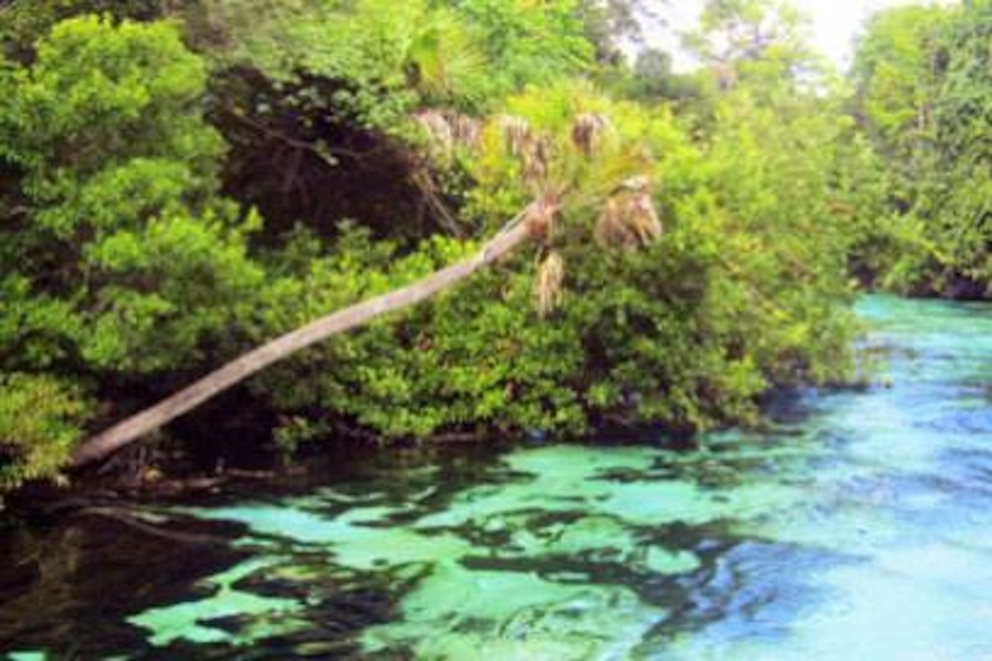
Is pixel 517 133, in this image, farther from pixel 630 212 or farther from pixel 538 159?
pixel 630 212

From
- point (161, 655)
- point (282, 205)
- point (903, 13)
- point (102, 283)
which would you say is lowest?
point (161, 655)

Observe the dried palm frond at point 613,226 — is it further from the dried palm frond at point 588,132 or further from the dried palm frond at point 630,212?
the dried palm frond at point 588,132

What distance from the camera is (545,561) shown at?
9664 mm

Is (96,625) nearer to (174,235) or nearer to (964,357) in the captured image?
(174,235)

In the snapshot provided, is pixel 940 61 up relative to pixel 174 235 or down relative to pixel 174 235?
up

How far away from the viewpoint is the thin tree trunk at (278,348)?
450 inches

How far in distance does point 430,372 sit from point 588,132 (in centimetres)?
409

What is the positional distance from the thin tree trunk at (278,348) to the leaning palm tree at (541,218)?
0.03 feet

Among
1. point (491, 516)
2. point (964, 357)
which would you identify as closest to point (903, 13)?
point (964, 357)

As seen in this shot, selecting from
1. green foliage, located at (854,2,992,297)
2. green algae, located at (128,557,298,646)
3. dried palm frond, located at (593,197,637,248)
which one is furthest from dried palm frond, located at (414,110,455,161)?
green foliage, located at (854,2,992,297)

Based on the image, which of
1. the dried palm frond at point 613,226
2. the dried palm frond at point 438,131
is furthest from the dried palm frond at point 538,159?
the dried palm frond at point 438,131

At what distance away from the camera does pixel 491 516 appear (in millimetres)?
11180

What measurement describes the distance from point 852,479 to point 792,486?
34.0 inches

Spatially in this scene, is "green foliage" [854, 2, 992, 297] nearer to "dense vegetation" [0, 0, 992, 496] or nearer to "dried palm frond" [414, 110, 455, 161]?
"dense vegetation" [0, 0, 992, 496]
